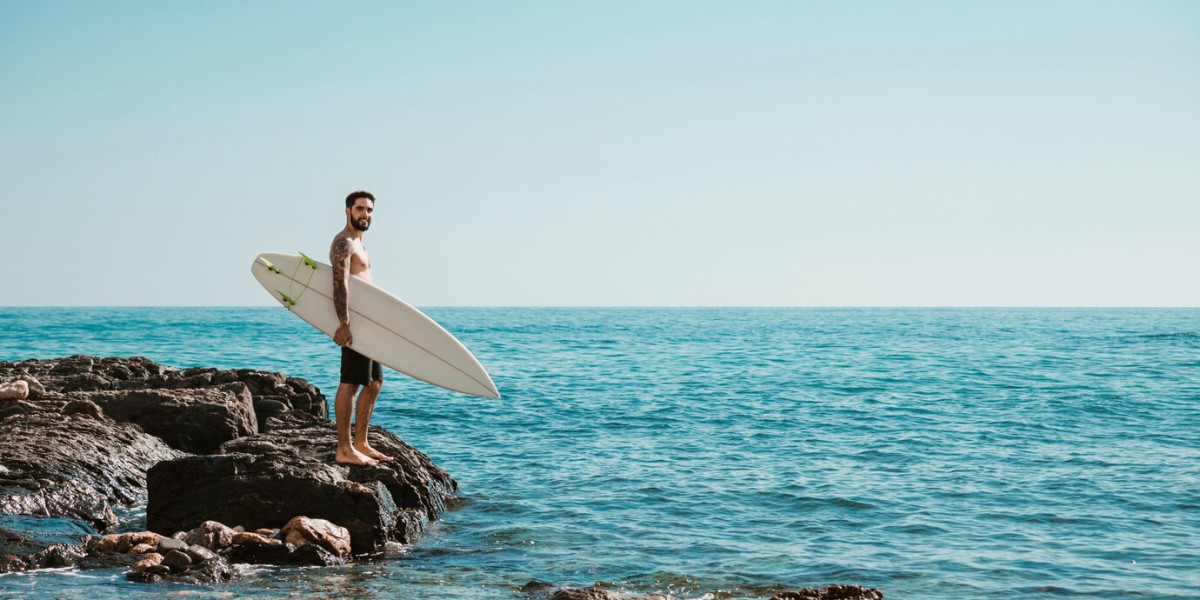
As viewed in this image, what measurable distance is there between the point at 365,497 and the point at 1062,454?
396 inches

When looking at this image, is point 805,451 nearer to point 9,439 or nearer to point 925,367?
point 9,439

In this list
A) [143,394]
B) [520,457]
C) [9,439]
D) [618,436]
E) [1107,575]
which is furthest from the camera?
[618,436]

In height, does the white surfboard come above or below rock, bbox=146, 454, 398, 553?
above

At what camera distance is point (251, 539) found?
778 centimetres

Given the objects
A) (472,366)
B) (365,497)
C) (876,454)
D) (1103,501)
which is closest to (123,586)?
(365,497)

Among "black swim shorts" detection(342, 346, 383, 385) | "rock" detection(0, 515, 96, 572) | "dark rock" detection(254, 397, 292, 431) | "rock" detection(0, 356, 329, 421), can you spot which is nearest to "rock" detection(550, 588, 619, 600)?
"black swim shorts" detection(342, 346, 383, 385)

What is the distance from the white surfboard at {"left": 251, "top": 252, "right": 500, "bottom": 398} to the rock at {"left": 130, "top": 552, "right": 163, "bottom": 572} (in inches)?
96.9

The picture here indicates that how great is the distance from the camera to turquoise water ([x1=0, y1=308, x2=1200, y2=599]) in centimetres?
811

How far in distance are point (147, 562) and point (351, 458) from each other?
2427 millimetres

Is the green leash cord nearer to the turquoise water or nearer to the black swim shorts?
the black swim shorts

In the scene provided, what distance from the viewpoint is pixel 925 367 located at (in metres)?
33.1

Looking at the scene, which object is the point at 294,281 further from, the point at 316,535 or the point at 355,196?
the point at 316,535

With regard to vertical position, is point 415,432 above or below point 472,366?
below

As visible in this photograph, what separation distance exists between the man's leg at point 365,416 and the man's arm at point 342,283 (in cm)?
56
